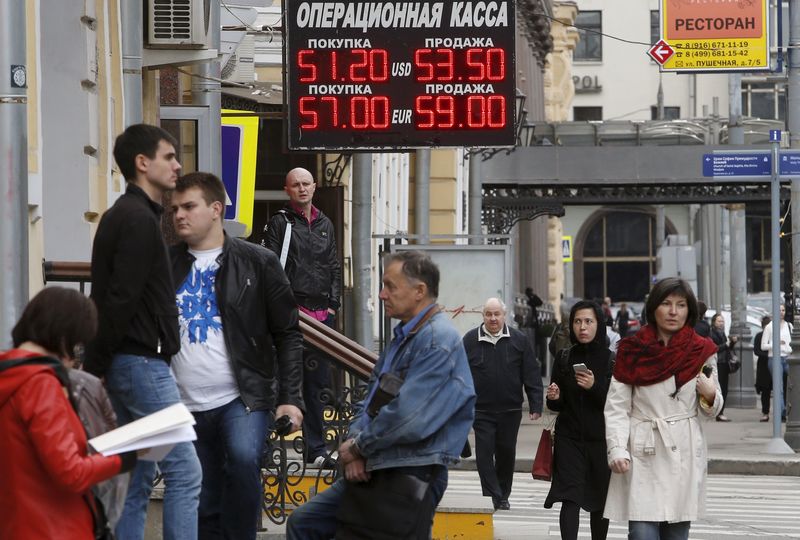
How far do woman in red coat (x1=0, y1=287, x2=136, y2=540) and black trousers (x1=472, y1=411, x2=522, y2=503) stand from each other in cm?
947

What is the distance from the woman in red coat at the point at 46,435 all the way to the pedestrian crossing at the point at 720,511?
7.54 m

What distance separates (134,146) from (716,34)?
1850 cm

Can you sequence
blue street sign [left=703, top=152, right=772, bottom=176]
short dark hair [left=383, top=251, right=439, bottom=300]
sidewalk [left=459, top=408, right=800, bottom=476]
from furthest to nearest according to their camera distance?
blue street sign [left=703, top=152, right=772, bottom=176] → sidewalk [left=459, top=408, right=800, bottom=476] → short dark hair [left=383, top=251, right=439, bottom=300]

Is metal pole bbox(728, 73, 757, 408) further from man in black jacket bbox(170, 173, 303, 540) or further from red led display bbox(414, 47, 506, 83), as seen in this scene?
man in black jacket bbox(170, 173, 303, 540)

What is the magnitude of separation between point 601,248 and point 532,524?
263 ft

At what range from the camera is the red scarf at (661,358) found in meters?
8.93

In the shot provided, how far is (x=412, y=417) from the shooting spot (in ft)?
22.9

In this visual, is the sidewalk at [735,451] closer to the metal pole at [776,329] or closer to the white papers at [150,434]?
the metal pole at [776,329]

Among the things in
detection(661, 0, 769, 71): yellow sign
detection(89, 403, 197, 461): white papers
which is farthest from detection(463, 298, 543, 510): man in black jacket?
detection(661, 0, 769, 71): yellow sign

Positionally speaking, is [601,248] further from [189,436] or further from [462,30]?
[189,436]

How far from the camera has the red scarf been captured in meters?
8.93

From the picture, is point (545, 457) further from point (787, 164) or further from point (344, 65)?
point (787, 164)

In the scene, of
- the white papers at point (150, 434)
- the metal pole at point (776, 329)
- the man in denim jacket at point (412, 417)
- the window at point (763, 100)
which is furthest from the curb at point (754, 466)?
the window at point (763, 100)

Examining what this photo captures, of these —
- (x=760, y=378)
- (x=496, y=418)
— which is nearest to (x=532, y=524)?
(x=496, y=418)
